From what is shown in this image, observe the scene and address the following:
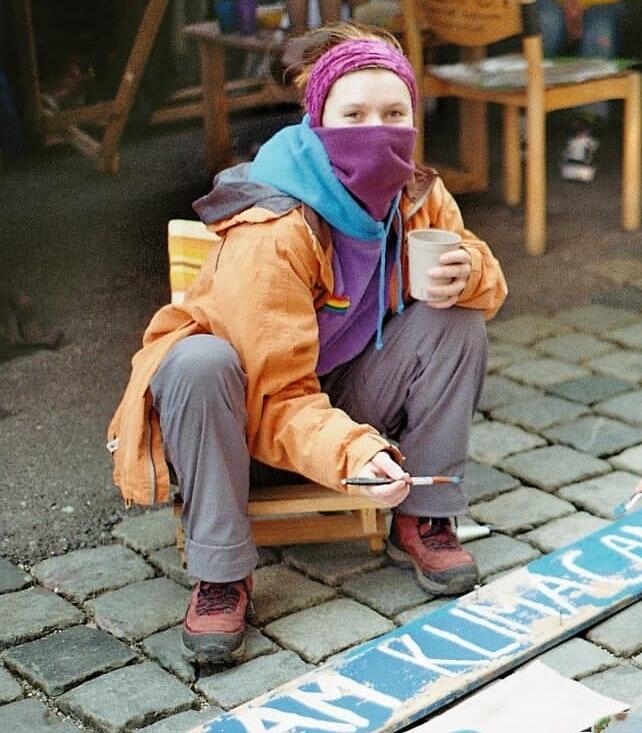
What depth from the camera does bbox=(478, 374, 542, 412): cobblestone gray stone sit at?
4.28 metres

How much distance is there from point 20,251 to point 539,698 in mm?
3299

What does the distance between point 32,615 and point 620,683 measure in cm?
134

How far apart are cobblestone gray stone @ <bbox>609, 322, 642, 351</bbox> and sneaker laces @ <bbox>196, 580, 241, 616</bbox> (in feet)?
7.40

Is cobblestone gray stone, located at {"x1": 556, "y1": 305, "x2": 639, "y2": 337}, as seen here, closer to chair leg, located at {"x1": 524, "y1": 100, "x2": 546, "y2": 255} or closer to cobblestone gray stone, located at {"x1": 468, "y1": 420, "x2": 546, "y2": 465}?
chair leg, located at {"x1": 524, "y1": 100, "x2": 546, "y2": 255}

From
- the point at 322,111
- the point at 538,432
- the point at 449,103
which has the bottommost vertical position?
the point at 538,432

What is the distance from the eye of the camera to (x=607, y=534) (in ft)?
10.9

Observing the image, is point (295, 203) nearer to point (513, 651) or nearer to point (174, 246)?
point (174, 246)

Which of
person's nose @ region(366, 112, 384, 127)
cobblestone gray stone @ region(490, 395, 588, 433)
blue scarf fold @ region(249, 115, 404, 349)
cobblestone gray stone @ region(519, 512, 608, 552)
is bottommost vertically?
cobblestone gray stone @ region(519, 512, 608, 552)

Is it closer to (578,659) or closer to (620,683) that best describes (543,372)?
(578,659)

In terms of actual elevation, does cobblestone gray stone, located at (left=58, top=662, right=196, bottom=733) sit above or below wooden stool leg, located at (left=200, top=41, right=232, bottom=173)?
below

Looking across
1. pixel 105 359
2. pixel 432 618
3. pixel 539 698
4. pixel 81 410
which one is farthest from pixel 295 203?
pixel 105 359

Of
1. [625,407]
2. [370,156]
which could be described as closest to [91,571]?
[370,156]

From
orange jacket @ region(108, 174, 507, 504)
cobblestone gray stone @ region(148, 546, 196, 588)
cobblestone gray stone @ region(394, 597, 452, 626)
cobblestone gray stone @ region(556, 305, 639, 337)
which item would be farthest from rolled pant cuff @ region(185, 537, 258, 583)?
cobblestone gray stone @ region(556, 305, 639, 337)

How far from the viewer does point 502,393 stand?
4363mm
